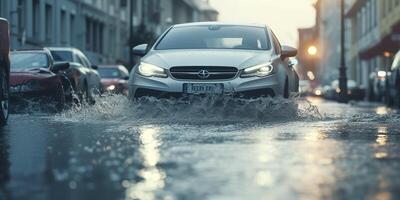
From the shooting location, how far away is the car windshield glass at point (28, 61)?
15.9 m

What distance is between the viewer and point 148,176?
510 cm

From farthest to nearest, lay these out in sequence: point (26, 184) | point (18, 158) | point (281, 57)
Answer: point (281, 57) < point (18, 158) < point (26, 184)

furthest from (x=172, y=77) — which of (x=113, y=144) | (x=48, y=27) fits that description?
(x=48, y=27)

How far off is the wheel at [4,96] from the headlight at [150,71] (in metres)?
1.70

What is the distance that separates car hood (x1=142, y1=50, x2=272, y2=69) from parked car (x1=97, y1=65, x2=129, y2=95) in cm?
1562

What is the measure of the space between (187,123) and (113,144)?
8.37 ft

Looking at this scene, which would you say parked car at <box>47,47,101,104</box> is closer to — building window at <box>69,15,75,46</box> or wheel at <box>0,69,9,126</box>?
wheel at <box>0,69,9,126</box>

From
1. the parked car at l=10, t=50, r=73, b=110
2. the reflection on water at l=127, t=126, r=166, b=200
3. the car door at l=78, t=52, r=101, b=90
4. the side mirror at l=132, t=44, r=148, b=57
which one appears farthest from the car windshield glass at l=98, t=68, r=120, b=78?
the reflection on water at l=127, t=126, r=166, b=200

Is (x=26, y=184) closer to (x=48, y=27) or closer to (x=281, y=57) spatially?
(x=281, y=57)

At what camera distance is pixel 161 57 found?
10.9 m

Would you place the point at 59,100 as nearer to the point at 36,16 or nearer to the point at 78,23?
the point at 36,16

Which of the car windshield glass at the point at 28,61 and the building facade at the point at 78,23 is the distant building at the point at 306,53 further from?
the car windshield glass at the point at 28,61

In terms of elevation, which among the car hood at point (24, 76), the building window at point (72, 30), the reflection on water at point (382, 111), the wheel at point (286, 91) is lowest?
the reflection on water at point (382, 111)

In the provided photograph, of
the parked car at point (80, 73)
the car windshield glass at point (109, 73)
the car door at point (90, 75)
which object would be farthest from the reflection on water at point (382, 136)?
the car windshield glass at point (109, 73)
